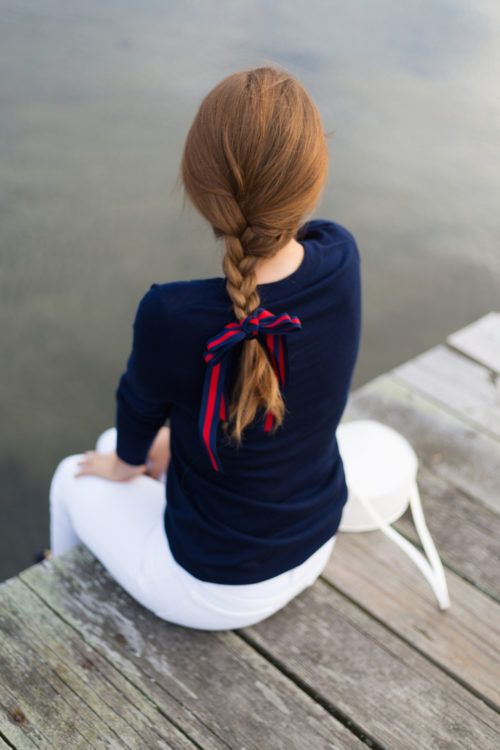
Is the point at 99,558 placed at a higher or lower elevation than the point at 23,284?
higher

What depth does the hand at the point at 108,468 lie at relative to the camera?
1.72m

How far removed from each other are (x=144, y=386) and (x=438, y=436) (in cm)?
114

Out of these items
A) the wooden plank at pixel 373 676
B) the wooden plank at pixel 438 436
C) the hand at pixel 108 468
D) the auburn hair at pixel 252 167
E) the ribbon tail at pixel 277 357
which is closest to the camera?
the auburn hair at pixel 252 167

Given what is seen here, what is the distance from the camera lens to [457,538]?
79.7 inches

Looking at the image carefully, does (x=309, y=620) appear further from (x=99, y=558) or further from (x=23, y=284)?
(x=23, y=284)

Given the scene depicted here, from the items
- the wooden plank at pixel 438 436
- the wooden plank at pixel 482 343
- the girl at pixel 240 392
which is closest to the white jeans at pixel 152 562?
the girl at pixel 240 392

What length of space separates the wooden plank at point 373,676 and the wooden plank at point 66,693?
0.27 m

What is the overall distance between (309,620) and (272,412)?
0.60 metres

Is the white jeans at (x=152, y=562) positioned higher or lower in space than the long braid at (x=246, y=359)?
lower

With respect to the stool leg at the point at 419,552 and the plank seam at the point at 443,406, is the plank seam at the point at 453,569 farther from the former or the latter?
the plank seam at the point at 443,406

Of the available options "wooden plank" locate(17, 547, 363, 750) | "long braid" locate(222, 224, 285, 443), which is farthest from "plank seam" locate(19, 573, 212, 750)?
"long braid" locate(222, 224, 285, 443)

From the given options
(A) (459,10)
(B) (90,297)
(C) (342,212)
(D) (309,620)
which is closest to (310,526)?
(D) (309,620)

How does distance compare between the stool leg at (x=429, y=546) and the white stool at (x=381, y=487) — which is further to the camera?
the white stool at (x=381, y=487)

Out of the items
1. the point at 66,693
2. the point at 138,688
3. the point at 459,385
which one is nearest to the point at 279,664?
the point at 138,688
